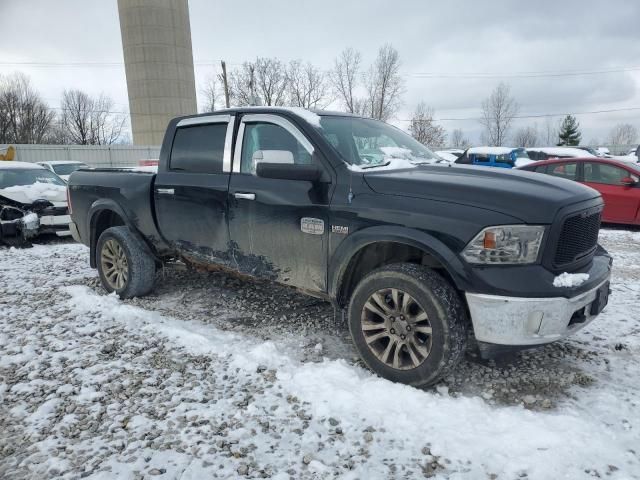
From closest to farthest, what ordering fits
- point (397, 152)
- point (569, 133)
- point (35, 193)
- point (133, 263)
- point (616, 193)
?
point (397, 152) → point (133, 263) → point (35, 193) → point (616, 193) → point (569, 133)

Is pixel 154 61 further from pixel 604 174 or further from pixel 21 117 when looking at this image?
pixel 604 174

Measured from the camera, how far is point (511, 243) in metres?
2.64

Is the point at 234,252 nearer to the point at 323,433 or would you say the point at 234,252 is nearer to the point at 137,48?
the point at 323,433

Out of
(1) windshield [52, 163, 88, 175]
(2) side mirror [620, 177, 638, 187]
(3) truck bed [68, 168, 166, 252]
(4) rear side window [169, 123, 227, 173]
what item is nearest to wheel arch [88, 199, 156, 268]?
(3) truck bed [68, 168, 166, 252]

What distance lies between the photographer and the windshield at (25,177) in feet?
28.4

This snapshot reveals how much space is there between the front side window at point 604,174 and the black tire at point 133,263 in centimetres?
872

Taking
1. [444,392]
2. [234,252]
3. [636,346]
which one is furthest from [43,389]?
[636,346]

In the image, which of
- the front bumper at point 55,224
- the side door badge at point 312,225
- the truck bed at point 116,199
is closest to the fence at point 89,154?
the front bumper at point 55,224

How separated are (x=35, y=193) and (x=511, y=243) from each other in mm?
8721

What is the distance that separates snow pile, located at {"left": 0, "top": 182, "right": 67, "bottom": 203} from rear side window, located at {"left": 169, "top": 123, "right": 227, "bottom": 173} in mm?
5182

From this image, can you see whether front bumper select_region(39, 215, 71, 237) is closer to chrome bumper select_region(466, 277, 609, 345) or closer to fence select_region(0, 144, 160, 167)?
chrome bumper select_region(466, 277, 609, 345)

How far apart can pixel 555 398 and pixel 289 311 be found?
251cm

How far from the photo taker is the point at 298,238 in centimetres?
349

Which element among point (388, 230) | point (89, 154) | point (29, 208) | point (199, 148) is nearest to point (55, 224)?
point (29, 208)
